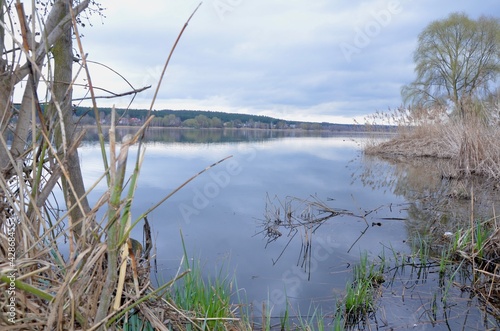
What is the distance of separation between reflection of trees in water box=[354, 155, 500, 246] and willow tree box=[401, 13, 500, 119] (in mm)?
15272

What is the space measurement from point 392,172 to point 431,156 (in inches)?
178

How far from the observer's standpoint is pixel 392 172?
8.86 meters

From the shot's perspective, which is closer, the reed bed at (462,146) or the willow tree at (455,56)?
the reed bed at (462,146)

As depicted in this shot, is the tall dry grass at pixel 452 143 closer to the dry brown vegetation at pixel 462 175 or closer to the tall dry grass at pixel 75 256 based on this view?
the dry brown vegetation at pixel 462 175

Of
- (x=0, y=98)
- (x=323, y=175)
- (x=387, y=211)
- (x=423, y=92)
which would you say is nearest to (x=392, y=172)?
(x=323, y=175)

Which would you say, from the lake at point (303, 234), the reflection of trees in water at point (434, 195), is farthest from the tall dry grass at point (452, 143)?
the lake at point (303, 234)

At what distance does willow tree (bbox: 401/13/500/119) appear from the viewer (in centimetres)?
2120

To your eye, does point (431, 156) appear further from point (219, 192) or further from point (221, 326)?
point (221, 326)

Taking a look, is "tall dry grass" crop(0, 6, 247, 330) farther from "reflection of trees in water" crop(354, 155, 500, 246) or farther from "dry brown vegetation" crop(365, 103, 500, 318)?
"reflection of trees in water" crop(354, 155, 500, 246)

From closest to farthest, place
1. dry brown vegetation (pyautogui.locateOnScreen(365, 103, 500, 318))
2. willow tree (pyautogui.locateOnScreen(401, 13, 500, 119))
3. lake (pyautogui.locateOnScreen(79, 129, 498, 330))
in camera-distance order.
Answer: lake (pyautogui.locateOnScreen(79, 129, 498, 330)) < dry brown vegetation (pyautogui.locateOnScreen(365, 103, 500, 318)) < willow tree (pyautogui.locateOnScreen(401, 13, 500, 119))

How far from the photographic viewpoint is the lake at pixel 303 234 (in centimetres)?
244

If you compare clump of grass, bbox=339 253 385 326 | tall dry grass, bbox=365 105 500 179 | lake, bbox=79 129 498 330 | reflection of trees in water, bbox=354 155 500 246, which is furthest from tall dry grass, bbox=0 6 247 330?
tall dry grass, bbox=365 105 500 179

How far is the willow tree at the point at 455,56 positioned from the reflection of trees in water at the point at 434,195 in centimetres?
1527

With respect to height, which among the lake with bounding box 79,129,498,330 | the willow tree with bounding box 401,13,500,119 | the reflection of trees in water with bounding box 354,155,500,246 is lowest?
the lake with bounding box 79,129,498,330
